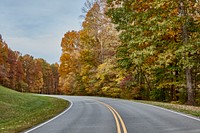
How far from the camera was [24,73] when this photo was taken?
249 ft

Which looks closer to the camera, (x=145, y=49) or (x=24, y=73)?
(x=145, y=49)

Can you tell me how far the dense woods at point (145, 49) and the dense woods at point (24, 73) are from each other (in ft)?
75.4

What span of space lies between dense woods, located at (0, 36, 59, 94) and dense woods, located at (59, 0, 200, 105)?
23.0m

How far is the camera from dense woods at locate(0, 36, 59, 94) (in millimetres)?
61569

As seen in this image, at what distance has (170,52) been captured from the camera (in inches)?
810

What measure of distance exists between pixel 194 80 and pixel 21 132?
19.6m

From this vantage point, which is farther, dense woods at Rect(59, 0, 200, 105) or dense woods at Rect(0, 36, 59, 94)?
dense woods at Rect(0, 36, 59, 94)

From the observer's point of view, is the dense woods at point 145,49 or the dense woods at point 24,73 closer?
the dense woods at point 145,49

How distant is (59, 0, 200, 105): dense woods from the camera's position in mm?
20203

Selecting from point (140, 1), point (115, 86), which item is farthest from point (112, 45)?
point (140, 1)

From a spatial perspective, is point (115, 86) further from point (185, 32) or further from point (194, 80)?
point (185, 32)

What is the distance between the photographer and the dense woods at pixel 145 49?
2020 centimetres

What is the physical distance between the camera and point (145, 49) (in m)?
21.2

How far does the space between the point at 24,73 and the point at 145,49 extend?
60.5 meters
